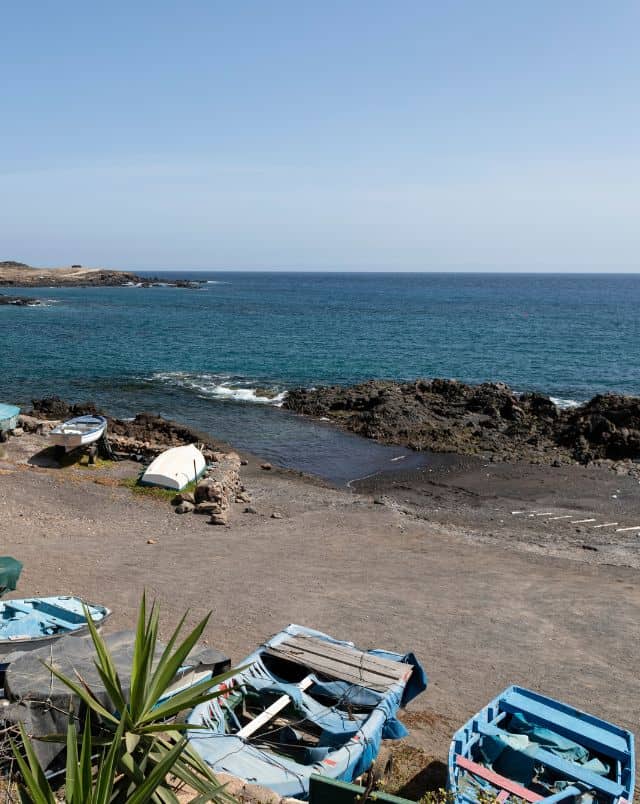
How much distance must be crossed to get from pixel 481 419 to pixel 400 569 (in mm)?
20991

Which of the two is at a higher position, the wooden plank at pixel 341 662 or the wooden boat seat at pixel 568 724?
the wooden plank at pixel 341 662

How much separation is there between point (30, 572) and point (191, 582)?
3609 millimetres

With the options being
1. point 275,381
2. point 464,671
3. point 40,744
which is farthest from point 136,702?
point 275,381

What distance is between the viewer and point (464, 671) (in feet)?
42.0

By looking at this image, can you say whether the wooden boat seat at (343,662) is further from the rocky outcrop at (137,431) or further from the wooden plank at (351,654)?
the rocky outcrop at (137,431)

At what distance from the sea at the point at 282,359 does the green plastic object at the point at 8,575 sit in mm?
16356

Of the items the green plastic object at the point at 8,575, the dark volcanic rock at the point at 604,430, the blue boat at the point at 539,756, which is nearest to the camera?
the blue boat at the point at 539,756

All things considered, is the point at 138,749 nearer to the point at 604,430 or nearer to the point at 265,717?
the point at 265,717

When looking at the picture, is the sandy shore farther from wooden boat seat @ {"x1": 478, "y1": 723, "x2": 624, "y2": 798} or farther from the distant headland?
the distant headland

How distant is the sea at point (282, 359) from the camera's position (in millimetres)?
36938

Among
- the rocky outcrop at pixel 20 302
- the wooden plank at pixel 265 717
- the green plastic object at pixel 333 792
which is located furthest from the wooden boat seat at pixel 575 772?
the rocky outcrop at pixel 20 302

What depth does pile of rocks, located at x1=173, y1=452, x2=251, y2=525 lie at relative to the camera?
21766 millimetres

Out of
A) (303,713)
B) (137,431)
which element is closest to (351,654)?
(303,713)

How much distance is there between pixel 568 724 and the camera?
9.55 m
